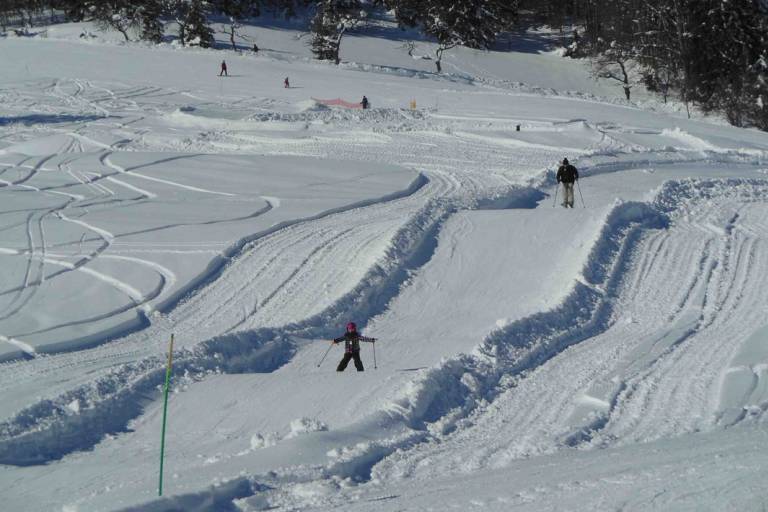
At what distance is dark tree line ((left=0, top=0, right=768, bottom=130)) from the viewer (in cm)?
5028

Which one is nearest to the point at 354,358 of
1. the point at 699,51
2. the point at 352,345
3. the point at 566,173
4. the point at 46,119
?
the point at 352,345

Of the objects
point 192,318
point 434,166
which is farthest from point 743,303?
point 434,166

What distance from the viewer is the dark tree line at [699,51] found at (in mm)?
47094

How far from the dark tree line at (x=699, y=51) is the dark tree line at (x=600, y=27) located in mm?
60

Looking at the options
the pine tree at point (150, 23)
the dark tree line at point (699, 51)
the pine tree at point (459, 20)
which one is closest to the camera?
the dark tree line at point (699, 51)

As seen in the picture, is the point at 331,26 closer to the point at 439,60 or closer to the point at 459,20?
the point at 439,60

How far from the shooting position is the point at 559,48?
68.8 metres

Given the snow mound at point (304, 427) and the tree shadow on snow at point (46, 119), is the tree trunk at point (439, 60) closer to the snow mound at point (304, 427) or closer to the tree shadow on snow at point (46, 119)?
the tree shadow on snow at point (46, 119)

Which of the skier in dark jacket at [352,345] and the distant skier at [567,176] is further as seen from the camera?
the distant skier at [567,176]

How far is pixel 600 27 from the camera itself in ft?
213

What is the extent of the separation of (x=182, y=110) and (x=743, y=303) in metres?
28.8

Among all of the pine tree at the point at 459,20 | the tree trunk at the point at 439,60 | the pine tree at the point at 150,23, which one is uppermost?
the pine tree at the point at 459,20

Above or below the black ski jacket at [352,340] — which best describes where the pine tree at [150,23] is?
above

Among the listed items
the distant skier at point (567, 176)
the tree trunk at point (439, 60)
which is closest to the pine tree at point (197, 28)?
the tree trunk at point (439, 60)
